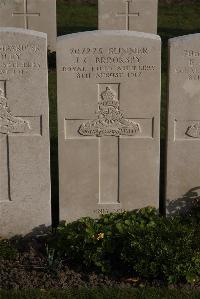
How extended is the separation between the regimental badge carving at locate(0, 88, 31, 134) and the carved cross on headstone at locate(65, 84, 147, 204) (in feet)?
1.38

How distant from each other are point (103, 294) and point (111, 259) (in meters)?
0.56

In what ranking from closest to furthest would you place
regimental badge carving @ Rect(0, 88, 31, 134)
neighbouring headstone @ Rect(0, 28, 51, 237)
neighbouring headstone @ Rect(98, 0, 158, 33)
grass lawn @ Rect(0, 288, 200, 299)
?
grass lawn @ Rect(0, 288, 200, 299) → neighbouring headstone @ Rect(0, 28, 51, 237) → regimental badge carving @ Rect(0, 88, 31, 134) → neighbouring headstone @ Rect(98, 0, 158, 33)

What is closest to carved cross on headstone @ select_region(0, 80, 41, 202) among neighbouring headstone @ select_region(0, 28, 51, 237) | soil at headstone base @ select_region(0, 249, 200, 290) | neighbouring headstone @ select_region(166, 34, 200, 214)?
neighbouring headstone @ select_region(0, 28, 51, 237)

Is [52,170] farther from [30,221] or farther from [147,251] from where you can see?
[147,251]

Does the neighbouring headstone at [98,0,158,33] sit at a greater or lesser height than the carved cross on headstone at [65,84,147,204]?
greater

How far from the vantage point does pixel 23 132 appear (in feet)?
20.8

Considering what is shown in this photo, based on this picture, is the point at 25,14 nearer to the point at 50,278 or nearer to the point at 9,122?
the point at 9,122

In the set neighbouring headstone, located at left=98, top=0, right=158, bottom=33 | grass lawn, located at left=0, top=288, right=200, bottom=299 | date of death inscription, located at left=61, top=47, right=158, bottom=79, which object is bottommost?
grass lawn, located at left=0, top=288, right=200, bottom=299

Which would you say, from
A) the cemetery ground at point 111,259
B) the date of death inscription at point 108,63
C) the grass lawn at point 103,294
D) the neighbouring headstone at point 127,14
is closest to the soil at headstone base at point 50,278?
the cemetery ground at point 111,259

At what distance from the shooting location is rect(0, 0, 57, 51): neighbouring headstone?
45.6 ft

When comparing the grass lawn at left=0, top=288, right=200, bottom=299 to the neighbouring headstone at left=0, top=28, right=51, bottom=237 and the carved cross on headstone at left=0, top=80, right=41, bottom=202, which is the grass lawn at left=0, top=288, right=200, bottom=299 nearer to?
the neighbouring headstone at left=0, top=28, right=51, bottom=237

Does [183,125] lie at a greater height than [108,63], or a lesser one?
lesser

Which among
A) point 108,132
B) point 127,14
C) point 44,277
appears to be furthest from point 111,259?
point 127,14

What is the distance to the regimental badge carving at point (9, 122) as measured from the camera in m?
6.24
